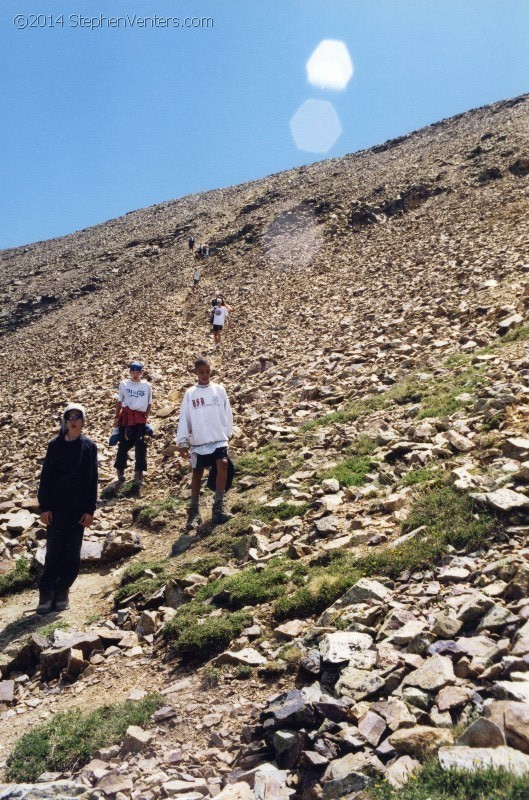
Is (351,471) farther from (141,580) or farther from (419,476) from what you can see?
(141,580)

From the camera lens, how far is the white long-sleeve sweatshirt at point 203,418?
833 centimetres

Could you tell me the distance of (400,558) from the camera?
5.22 metres

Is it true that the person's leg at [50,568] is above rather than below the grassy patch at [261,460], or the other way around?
below

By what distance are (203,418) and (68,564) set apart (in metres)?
2.74

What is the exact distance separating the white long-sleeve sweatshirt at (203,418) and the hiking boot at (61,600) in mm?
2554

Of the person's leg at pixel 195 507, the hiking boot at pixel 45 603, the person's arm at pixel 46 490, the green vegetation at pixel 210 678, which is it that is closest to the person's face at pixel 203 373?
the person's leg at pixel 195 507

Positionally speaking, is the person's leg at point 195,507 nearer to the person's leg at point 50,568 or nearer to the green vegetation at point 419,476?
the person's leg at point 50,568

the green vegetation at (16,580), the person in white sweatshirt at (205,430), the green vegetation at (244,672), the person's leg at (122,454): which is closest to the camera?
the green vegetation at (244,672)

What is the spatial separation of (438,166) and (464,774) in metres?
36.3

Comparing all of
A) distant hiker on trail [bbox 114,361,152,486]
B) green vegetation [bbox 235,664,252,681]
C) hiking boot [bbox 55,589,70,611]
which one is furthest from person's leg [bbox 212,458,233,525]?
green vegetation [bbox 235,664,252,681]

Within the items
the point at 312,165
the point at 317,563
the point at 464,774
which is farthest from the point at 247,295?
the point at 312,165

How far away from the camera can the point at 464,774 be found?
2.70m

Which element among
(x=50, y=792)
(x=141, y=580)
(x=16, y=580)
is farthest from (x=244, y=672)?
(x=16, y=580)

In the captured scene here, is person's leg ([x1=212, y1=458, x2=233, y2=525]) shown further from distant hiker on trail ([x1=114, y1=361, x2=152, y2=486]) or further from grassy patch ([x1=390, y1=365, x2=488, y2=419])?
grassy patch ([x1=390, y1=365, x2=488, y2=419])
